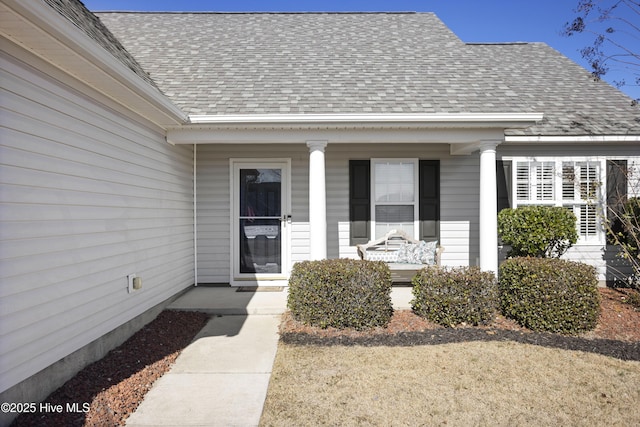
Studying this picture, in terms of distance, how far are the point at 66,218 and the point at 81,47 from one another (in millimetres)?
1419

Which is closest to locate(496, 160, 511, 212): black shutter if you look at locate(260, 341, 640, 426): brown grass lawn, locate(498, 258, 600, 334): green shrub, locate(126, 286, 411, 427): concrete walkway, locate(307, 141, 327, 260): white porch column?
locate(498, 258, 600, 334): green shrub

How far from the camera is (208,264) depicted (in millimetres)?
7004

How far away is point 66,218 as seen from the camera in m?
3.34

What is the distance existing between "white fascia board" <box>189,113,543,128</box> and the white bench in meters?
2.22

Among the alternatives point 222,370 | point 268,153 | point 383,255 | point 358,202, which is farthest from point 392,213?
point 222,370

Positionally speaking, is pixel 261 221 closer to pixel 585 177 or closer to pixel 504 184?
pixel 504 184

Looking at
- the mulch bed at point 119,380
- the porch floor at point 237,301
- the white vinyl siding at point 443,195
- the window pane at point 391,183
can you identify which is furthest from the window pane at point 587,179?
the mulch bed at point 119,380

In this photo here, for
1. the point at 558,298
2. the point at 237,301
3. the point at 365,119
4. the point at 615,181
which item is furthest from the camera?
the point at 615,181

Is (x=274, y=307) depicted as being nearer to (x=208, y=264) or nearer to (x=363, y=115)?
(x=208, y=264)

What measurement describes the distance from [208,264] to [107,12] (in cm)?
654

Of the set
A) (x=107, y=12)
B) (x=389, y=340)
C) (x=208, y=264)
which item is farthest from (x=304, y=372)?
(x=107, y=12)

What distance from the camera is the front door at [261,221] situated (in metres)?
7.02

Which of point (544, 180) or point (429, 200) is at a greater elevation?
point (544, 180)

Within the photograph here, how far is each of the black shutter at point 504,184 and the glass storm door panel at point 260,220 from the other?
12.9 ft
